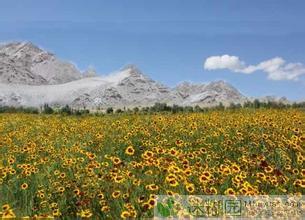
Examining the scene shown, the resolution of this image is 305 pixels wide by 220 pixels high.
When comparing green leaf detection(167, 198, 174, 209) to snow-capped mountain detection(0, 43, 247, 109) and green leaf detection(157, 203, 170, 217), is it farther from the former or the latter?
snow-capped mountain detection(0, 43, 247, 109)

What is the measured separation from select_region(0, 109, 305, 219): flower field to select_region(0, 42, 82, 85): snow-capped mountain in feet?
374

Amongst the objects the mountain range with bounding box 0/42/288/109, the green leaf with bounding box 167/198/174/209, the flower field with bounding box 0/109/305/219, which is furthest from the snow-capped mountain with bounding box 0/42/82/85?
the green leaf with bounding box 167/198/174/209

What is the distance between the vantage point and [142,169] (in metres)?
7.82

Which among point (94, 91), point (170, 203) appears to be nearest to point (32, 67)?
point (94, 91)

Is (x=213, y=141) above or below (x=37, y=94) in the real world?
below

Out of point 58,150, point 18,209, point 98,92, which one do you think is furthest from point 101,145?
point 98,92

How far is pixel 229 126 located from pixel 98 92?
92789 mm

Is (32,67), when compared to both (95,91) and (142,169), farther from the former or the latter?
(142,169)

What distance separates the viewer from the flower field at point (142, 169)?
21.1 ft

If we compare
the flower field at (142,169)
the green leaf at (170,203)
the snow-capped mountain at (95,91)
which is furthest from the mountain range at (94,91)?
the green leaf at (170,203)

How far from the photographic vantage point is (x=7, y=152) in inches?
458

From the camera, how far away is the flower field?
6426 mm

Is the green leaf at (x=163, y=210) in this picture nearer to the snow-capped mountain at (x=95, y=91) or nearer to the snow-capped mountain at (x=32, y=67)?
the snow-capped mountain at (x=95, y=91)

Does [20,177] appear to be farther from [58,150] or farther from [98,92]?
[98,92]
